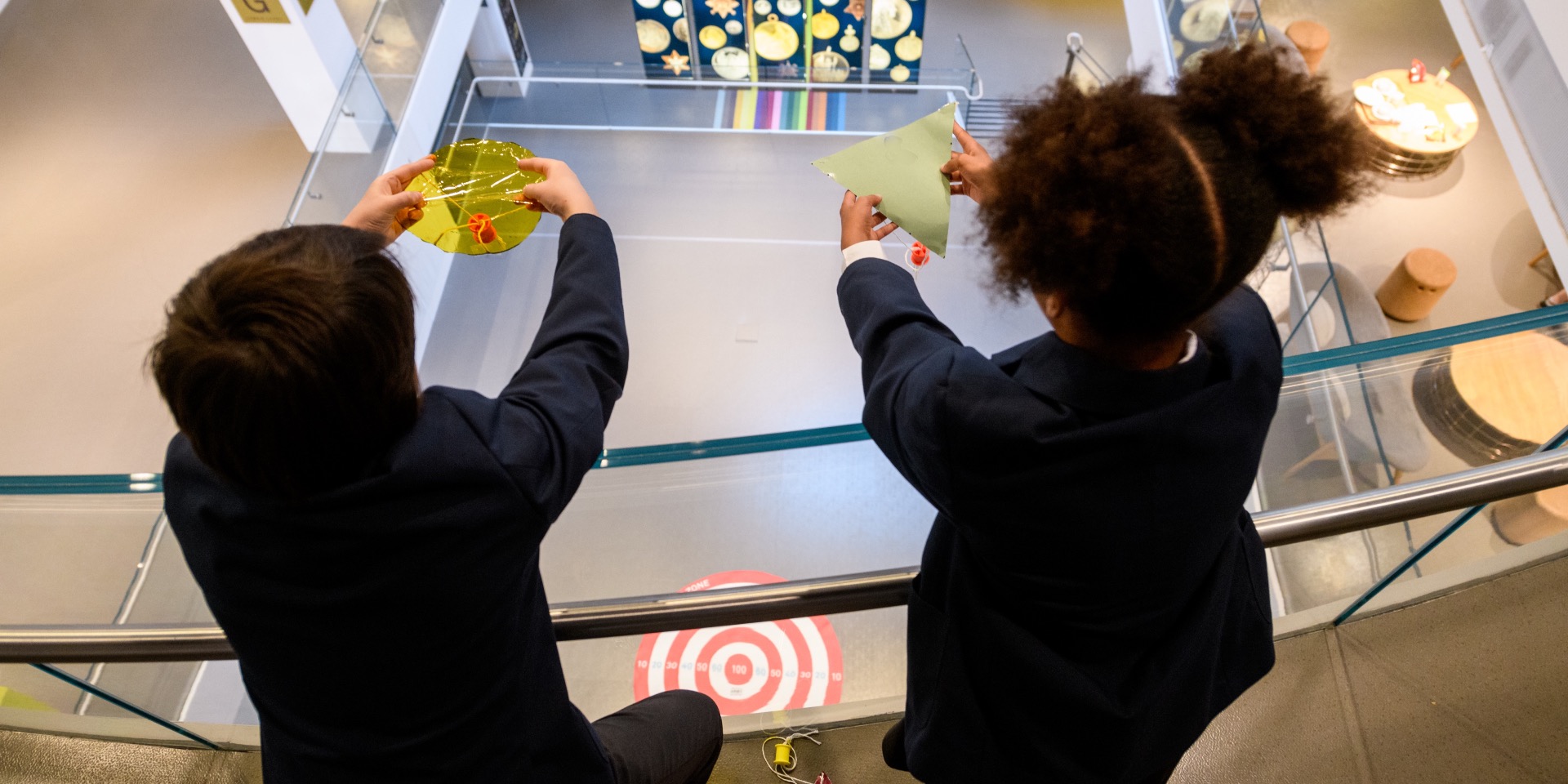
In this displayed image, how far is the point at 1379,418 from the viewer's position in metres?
2.00

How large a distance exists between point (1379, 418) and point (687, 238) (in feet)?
10.8

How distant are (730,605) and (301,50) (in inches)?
167

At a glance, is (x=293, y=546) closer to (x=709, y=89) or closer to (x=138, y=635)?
(x=138, y=635)

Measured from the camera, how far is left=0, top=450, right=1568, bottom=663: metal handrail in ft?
3.74

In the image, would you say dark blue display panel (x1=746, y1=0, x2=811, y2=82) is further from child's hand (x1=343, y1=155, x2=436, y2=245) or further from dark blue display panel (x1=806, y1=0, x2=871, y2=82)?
child's hand (x1=343, y1=155, x2=436, y2=245)

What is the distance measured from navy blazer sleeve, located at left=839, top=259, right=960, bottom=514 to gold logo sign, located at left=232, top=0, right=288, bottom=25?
4.02 metres

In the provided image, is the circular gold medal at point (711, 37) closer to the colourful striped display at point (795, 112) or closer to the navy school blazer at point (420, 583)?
the colourful striped display at point (795, 112)

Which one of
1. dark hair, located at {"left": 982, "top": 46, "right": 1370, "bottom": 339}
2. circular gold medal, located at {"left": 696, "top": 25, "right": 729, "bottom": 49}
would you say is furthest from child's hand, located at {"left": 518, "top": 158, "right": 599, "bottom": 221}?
circular gold medal, located at {"left": 696, "top": 25, "right": 729, "bottom": 49}

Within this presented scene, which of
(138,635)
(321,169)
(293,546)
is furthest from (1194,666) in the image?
(321,169)

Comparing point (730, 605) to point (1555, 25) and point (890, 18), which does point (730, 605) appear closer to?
point (1555, 25)

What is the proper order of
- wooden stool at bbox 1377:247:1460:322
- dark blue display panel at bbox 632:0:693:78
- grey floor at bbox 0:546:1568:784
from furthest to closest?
dark blue display panel at bbox 632:0:693:78, wooden stool at bbox 1377:247:1460:322, grey floor at bbox 0:546:1568:784

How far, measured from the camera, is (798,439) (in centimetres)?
129

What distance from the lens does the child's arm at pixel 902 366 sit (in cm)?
88

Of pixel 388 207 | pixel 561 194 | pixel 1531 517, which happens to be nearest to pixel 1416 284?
pixel 1531 517
